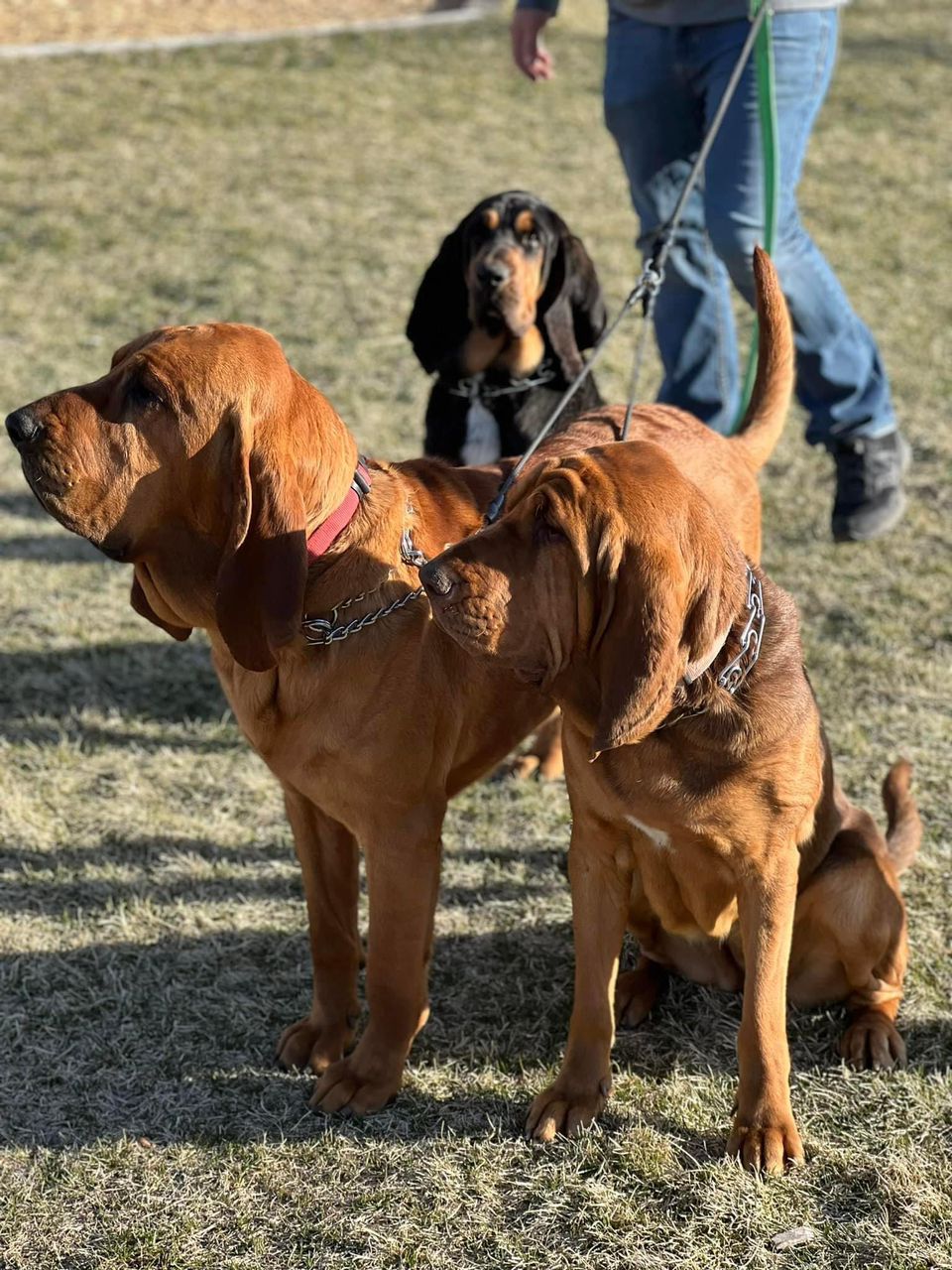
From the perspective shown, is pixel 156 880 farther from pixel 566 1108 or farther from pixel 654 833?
pixel 654 833

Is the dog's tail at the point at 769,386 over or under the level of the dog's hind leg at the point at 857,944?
over

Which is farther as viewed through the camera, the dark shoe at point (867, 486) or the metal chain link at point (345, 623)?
the dark shoe at point (867, 486)

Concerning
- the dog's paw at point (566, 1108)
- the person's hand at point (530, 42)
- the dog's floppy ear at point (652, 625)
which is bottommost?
the dog's paw at point (566, 1108)

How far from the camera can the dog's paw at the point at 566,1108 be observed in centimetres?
321

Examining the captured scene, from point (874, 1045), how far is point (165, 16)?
1425cm

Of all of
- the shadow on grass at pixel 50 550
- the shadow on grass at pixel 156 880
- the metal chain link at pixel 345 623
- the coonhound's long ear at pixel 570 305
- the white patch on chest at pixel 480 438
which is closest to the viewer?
the metal chain link at pixel 345 623

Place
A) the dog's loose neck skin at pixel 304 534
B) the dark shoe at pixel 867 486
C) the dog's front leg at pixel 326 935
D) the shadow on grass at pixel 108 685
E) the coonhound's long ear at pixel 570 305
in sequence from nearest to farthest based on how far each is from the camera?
the dog's loose neck skin at pixel 304 534 → the dog's front leg at pixel 326 935 → the coonhound's long ear at pixel 570 305 → the shadow on grass at pixel 108 685 → the dark shoe at pixel 867 486

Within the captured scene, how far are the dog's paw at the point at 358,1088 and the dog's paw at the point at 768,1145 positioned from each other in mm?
822

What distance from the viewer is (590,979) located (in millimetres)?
3195

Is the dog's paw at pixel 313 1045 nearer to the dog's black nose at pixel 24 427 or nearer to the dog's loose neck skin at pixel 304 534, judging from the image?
the dog's loose neck skin at pixel 304 534

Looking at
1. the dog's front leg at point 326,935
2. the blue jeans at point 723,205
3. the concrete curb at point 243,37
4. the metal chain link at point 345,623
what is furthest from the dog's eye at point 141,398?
the concrete curb at point 243,37

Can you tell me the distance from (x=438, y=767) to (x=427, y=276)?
2470 millimetres

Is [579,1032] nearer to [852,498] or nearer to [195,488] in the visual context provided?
[195,488]

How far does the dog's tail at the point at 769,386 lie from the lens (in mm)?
3787
